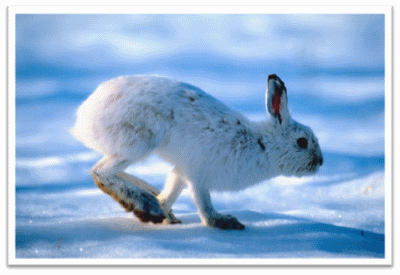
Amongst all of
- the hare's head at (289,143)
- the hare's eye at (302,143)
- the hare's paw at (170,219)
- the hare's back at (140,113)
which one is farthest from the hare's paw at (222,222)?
the hare's eye at (302,143)

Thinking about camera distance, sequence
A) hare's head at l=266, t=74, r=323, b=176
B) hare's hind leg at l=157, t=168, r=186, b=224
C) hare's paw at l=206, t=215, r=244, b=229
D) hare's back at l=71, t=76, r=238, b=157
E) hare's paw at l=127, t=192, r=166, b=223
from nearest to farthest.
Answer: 1. hare's back at l=71, t=76, r=238, b=157
2. hare's paw at l=127, t=192, r=166, b=223
3. hare's paw at l=206, t=215, r=244, b=229
4. hare's head at l=266, t=74, r=323, b=176
5. hare's hind leg at l=157, t=168, r=186, b=224

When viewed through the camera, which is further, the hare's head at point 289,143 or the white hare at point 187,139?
the hare's head at point 289,143

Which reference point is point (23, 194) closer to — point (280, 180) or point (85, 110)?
point (85, 110)

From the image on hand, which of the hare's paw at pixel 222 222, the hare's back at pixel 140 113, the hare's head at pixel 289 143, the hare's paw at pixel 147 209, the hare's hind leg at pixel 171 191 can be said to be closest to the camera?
the hare's back at pixel 140 113

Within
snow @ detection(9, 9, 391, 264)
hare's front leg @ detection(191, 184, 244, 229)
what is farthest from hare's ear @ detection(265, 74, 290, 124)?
hare's front leg @ detection(191, 184, 244, 229)

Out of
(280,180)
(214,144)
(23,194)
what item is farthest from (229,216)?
(23,194)

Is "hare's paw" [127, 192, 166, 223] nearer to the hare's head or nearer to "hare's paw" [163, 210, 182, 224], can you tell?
"hare's paw" [163, 210, 182, 224]

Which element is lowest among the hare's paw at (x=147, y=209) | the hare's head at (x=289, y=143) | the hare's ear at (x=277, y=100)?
the hare's paw at (x=147, y=209)

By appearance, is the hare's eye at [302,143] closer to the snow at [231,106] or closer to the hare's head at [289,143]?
the hare's head at [289,143]
